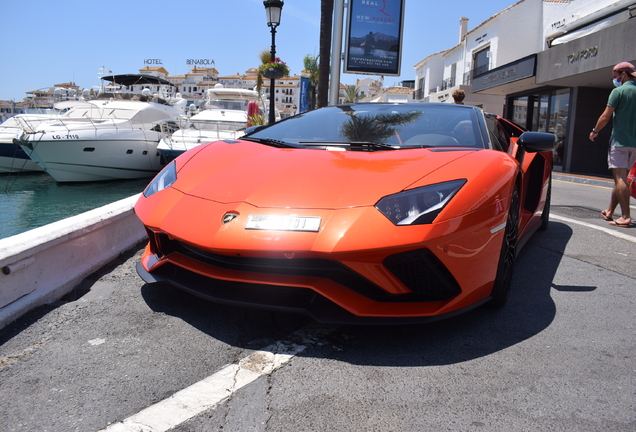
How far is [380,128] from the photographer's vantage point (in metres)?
3.01

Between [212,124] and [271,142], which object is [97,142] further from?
[271,142]

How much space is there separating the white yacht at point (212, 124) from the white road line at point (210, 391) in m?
9.63

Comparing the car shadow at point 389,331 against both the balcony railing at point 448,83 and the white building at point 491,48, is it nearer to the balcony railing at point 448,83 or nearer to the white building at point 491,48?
the white building at point 491,48

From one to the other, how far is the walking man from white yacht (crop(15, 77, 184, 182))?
12.6m

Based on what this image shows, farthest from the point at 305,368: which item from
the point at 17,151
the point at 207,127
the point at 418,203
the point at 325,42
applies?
the point at 17,151

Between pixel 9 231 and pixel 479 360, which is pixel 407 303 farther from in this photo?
pixel 9 231

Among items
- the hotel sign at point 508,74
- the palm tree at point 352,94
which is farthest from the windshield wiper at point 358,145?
the palm tree at point 352,94

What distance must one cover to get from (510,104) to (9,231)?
20.4 m

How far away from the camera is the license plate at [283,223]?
192cm

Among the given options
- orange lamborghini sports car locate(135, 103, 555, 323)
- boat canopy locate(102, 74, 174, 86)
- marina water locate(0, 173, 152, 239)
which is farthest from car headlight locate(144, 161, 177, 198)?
boat canopy locate(102, 74, 174, 86)

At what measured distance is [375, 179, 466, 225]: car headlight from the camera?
194cm

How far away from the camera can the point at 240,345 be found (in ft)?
6.54

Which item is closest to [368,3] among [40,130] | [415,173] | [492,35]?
[40,130]

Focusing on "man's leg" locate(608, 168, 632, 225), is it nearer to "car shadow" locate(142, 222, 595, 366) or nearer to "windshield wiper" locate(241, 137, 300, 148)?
"car shadow" locate(142, 222, 595, 366)
